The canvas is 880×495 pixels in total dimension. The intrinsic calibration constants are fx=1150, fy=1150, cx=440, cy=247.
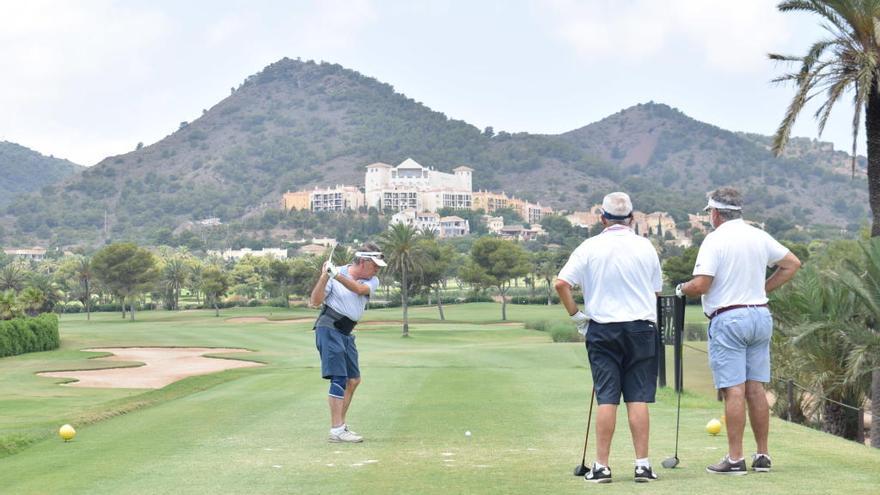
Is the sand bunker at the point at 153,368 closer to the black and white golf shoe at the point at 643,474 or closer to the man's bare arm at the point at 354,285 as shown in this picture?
the man's bare arm at the point at 354,285

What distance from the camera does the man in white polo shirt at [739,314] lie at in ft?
31.1

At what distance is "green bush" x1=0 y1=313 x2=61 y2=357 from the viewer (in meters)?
45.2

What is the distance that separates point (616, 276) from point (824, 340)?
1251 centimetres

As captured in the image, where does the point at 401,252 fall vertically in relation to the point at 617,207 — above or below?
above

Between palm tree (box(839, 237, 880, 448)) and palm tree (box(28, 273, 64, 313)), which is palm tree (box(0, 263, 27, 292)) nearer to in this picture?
palm tree (box(28, 273, 64, 313))

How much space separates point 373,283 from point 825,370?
449 inches

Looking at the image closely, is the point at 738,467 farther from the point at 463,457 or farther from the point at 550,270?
the point at 550,270

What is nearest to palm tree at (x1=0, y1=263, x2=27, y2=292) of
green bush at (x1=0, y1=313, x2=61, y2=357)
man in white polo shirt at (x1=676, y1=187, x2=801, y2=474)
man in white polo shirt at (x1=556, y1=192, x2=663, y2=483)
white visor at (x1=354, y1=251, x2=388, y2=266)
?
green bush at (x1=0, y1=313, x2=61, y2=357)

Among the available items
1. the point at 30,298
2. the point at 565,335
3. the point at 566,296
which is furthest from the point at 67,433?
the point at 30,298

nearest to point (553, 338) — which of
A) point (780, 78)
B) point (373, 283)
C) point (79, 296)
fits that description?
point (780, 78)

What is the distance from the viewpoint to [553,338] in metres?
58.8

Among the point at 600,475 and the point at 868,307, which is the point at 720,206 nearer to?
the point at 600,475

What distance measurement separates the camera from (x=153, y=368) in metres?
39.2

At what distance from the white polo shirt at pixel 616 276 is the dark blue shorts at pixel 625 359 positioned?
9cm
